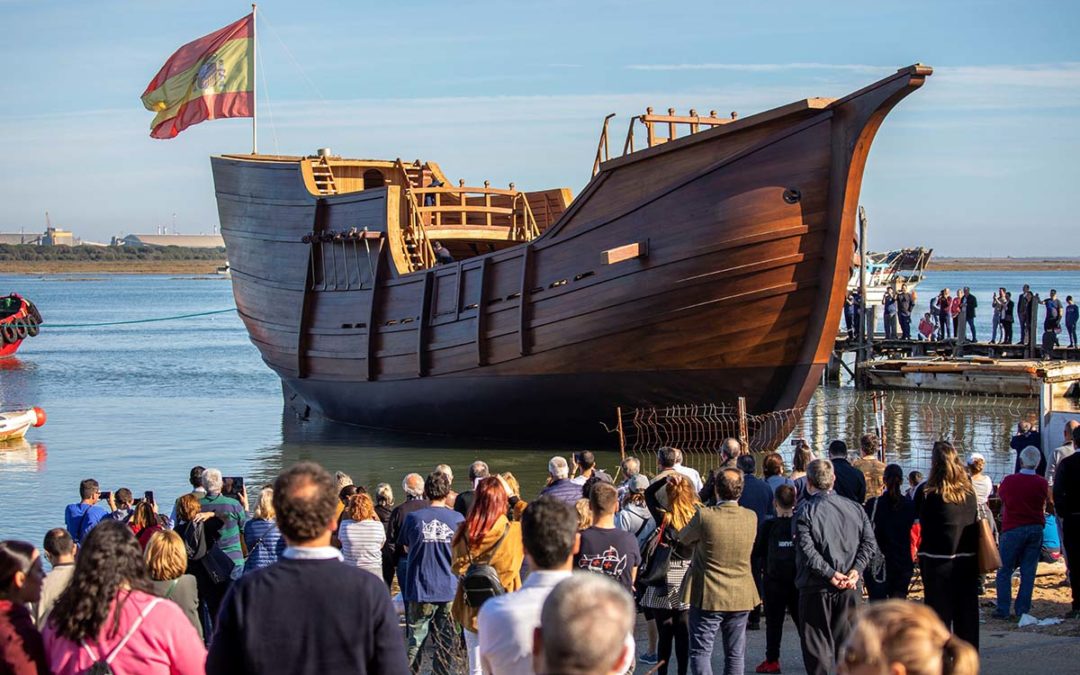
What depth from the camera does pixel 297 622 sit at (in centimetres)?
380

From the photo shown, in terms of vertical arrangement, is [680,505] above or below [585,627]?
below

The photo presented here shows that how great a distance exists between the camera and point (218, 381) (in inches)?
1614

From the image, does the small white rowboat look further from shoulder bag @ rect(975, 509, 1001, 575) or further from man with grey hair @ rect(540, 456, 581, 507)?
shoulder bag @ rect(975, 509, 1001, 575)

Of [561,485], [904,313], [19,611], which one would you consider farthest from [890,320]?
[19,611]

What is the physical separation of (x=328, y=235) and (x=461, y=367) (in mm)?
Result: 3586

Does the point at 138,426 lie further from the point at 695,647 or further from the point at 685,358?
the point at 695,647

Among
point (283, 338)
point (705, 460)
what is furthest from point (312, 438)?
point (705, 460)

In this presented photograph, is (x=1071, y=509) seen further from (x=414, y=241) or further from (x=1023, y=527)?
(x=414, y=241)

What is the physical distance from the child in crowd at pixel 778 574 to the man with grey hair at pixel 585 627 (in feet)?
14.2

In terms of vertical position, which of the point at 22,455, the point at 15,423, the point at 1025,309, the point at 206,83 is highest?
the point at 206,83

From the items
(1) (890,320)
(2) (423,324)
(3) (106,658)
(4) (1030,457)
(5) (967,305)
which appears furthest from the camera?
(1) (890,320)

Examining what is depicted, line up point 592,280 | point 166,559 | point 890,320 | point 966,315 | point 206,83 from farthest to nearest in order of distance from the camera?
point 890,320 < point 966,315 < point 206,83 < point 592,280 < point 166,559

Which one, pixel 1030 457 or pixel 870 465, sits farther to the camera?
pixel 870 465

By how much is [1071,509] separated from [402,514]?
4.18m
